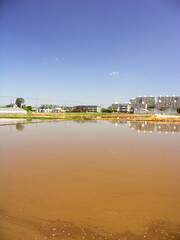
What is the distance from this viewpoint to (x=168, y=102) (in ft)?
493

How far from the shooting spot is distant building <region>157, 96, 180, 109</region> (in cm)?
14625

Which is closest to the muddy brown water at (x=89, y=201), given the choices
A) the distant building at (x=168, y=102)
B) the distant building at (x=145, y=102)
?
the distant building at (x=145, y=102)

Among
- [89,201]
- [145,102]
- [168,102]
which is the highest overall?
[145,102]

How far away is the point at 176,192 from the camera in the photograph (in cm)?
446

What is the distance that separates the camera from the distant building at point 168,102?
146 m

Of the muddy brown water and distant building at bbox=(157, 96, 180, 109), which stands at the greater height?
distant building at bbox=(157, 96, 180, 109)

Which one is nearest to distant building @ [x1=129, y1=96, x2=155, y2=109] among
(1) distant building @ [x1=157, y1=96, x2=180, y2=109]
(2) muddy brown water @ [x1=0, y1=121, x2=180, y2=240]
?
(1) distant building @ [x1=157, y1=96, x2=180, y2=109]

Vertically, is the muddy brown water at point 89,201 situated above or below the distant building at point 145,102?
below

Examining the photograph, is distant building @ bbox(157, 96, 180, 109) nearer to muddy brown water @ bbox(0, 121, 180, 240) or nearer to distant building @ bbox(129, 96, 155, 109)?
distant building @ bbox(129, 96, 155, 109)

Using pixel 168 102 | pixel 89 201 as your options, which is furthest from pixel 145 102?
pixel 89 201

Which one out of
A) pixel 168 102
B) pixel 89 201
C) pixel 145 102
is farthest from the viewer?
pixel 145 102

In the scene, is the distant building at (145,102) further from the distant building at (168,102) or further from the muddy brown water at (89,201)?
the muddy brown water at (89,201)

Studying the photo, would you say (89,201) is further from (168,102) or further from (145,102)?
(168,102)

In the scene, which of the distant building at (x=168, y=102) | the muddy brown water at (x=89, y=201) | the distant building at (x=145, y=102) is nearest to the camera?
the muddy brown water at (x=89, y=201)
